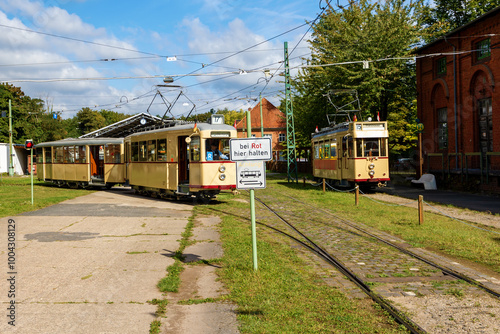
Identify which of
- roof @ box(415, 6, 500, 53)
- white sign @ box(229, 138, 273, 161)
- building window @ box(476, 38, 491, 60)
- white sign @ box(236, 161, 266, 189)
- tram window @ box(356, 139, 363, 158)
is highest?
roof @ box(415, 6, 500, 53)

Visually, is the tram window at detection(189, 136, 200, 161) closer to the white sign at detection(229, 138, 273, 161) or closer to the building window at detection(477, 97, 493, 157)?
the white sign at detection(229, 138, 273, 161)

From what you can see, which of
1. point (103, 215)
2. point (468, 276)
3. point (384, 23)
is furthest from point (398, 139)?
point (468, 276)

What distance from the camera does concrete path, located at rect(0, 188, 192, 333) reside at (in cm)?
532

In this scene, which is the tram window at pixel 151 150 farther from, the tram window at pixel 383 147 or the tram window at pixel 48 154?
the tram window at pixel 48 154

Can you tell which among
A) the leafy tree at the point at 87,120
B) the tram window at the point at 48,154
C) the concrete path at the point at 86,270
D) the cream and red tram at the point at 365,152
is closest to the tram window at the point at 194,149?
the concrete path at the point at 86,270

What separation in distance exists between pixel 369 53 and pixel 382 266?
82.4ft

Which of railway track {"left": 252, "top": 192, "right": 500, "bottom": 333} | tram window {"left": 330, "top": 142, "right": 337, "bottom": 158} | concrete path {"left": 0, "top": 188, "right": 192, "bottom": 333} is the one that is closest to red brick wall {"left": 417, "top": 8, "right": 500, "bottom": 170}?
tram window {"left": 330, "top": 142, "right": 337, "bottom": 158}

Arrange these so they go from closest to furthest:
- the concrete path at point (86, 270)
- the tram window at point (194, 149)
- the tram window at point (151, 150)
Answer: the concrete path at point (86, 270), the tram window at point (194, 149), the tram window at point (151, 150)

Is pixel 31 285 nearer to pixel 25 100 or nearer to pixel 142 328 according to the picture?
pixel 142 328

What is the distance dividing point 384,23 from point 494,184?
1361 centimetres

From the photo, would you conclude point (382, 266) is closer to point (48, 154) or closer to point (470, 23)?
point (470, 23)

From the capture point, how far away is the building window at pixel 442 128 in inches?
1197

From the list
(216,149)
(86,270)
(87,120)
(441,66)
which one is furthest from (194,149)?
(87,120)

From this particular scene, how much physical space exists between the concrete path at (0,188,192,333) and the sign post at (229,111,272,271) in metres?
1.89
